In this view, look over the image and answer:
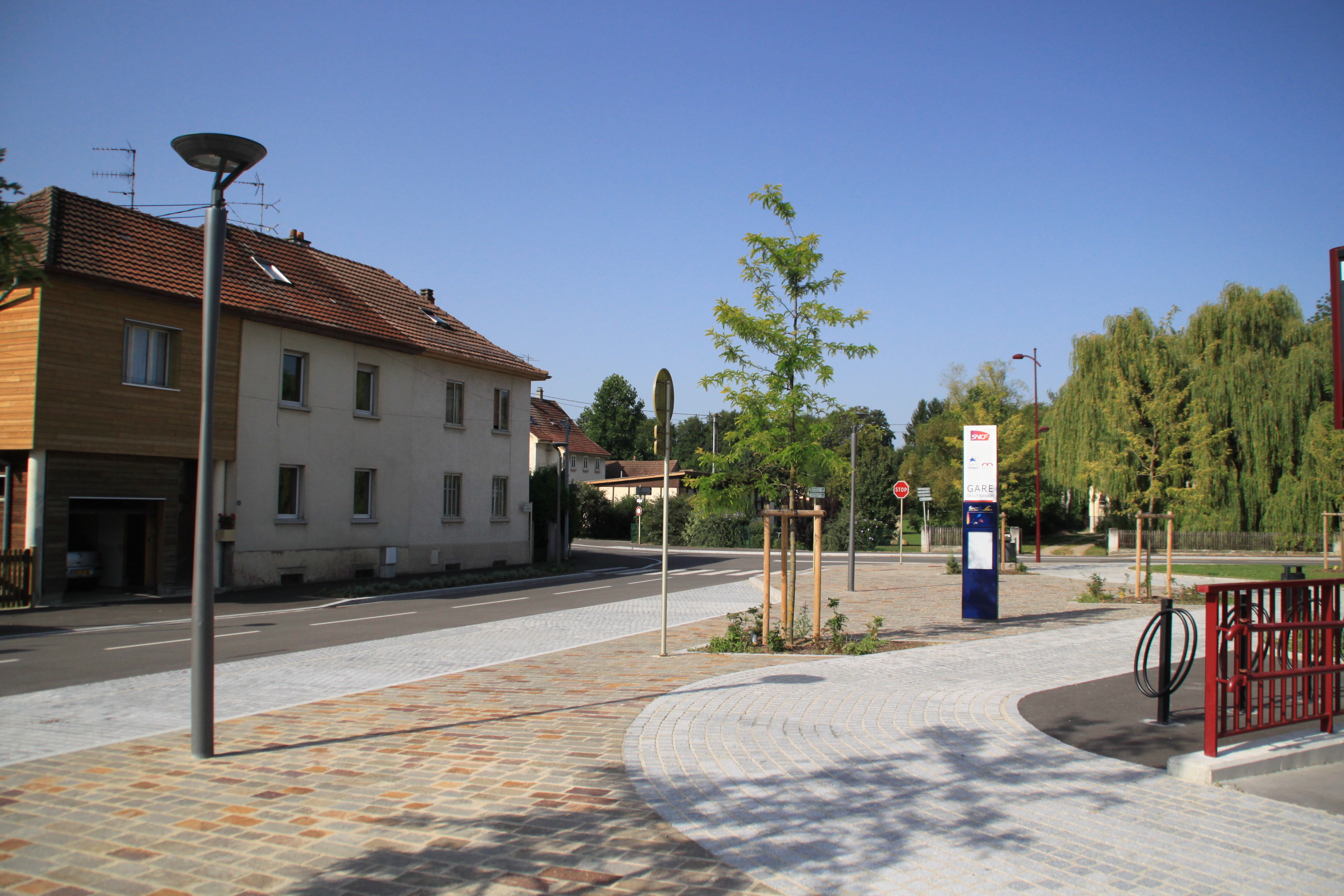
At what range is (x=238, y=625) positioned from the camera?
14891mm

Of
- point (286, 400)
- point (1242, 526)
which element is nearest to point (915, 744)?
point (286, 400)

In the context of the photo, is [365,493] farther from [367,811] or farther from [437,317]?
[367,811]

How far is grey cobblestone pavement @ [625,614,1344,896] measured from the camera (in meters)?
4.05

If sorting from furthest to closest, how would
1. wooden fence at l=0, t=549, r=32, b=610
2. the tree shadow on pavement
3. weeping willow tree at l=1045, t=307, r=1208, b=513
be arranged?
1. weeping willow tree at l=1045, t=307, r=1208, b=513
2. wooden fence at l=0, t=549, r=32, b=610
3. the tree shadow on pavement

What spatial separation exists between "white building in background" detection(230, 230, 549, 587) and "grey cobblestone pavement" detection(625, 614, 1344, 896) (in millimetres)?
17813

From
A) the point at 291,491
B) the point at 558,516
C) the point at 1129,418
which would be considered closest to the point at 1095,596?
the point at 1129,418

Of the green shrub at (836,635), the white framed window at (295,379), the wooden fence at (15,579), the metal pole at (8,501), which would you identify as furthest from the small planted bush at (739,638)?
the white framed window at (295,379)

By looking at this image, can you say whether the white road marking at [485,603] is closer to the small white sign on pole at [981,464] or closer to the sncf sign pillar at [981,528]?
the sncf sign pillar at [981,528]

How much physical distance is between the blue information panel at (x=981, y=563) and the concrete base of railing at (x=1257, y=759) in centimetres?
858

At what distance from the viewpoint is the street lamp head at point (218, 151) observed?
5.86 metres

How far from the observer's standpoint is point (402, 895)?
12.4 feet

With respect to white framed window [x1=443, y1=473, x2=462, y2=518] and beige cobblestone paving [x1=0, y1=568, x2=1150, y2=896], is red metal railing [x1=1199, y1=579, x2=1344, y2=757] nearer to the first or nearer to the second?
beige cobblestone paving [x1=0, y1=568, x2=1150, y2=896]

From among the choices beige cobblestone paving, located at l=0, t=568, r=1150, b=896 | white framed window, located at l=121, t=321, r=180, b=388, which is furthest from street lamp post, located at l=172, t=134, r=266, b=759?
white framed window, located at l=121, t=321, r=180, b=388

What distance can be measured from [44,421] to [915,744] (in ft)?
59.2
